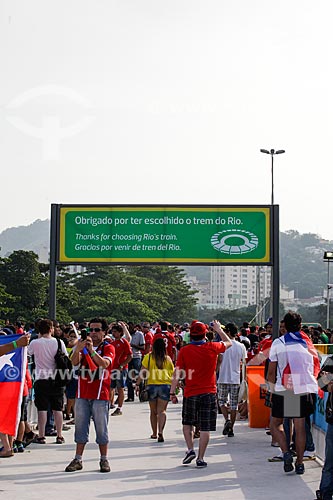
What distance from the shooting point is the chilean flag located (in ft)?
36.7

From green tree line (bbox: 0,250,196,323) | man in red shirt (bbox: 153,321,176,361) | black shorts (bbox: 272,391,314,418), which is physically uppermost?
green tree line (bbox: 0,250,196,323)

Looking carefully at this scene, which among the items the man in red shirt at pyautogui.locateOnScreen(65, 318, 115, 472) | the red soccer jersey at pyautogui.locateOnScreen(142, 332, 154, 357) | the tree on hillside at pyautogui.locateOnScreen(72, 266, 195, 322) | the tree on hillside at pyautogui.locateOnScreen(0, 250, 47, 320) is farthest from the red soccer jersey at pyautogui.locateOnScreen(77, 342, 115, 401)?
the tree on hillside at pyautogui.locateOnScreen(72, 266, 195, 322)

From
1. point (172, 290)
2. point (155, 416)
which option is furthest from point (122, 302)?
point (155, 416)

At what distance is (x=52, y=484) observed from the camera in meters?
9.84

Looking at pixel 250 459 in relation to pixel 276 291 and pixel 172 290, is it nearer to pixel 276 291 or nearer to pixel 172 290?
pixel 276 291

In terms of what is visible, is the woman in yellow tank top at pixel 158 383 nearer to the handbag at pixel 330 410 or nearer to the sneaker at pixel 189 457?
the sneaker at pixel 189 457

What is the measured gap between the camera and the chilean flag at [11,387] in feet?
36.7

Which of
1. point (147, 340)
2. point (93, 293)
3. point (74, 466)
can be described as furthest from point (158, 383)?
point (93, 293)

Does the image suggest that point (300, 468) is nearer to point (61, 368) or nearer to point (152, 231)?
point (61, 368)

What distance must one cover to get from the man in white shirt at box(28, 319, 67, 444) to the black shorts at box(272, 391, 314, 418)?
3.81 m

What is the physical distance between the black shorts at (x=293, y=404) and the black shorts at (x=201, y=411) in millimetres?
903

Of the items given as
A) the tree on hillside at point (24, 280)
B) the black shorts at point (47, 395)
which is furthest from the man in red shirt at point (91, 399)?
the tree on hillside at point (24, 280)

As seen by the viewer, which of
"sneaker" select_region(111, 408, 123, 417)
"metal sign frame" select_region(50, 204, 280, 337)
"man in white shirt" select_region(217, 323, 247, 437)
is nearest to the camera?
"man in white shirt" select_region(217, 323, 247, 437)

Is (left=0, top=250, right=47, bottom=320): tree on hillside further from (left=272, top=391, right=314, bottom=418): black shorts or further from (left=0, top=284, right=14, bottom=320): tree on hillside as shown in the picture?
(left=272, top=391, right=314, bottom=418): black shorts
